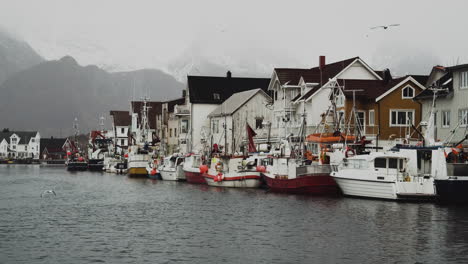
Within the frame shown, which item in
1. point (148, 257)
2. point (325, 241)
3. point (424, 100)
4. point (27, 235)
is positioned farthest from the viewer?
point (424, 100)

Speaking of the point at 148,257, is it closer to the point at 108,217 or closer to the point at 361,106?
the point at 108,217

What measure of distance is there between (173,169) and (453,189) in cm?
4282

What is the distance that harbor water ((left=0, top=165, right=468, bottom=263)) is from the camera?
28.9 metres

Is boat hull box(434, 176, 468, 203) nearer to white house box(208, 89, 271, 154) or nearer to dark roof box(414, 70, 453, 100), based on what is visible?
dark roof box(414, 70, 453, 100)

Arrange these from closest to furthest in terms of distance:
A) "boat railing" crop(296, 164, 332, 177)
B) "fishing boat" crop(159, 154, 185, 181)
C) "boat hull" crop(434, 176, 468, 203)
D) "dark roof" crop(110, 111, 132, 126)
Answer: "boat hull" crop(434, 176, 468, 203) < "boat railing" crop(296, 164, 332, 177) < "fishing boat" crop(159, 154, 185, 181) < "dark roof" crop(110, 111, 132, 126)

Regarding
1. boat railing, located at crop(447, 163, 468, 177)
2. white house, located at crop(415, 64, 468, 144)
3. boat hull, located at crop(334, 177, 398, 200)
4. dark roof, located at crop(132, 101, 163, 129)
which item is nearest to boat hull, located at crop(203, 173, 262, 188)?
boat hull, located at crop(334, 177, 398, 200)

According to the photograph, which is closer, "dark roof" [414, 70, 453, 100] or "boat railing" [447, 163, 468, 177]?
"boat railing" [447, 163, 468, 177]

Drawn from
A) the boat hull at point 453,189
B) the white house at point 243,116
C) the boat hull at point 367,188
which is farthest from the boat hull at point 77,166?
the boat hull at point 453,189

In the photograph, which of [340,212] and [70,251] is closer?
[70,251]

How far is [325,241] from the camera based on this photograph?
32.2 m

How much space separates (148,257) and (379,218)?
1598 centimetres

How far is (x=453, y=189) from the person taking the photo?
4647 cm

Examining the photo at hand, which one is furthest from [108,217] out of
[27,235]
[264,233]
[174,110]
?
[174,110]

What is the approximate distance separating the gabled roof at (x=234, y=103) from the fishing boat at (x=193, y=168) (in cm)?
1487
